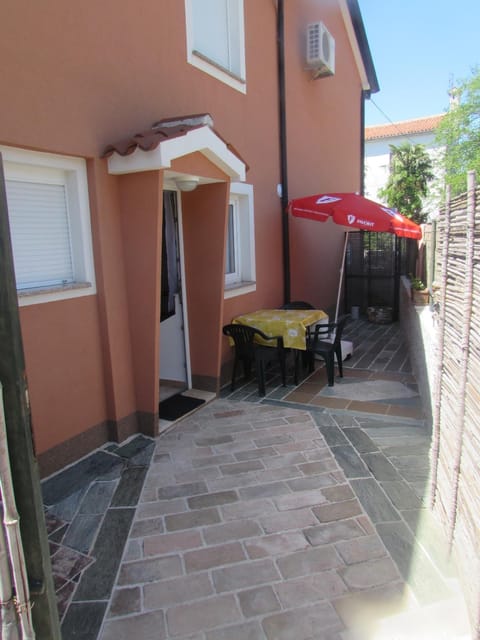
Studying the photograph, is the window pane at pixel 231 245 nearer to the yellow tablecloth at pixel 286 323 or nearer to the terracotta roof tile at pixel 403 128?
the yellow tablecloth at pixel 286 323

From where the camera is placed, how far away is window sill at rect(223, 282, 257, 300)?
6722 millimetres

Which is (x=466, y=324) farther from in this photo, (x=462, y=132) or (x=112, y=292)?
(x=462, y=132)

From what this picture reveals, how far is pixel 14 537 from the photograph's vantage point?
143 centimetres

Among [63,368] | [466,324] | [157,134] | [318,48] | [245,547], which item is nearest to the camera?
[466,324]

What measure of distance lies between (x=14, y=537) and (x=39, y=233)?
3.22m

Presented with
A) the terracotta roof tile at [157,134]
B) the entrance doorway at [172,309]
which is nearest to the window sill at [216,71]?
the terracotta roof tile at [157,134]

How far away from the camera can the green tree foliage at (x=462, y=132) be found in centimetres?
1487

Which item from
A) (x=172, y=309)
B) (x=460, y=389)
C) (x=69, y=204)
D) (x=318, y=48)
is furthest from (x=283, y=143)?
(x=460, y=389)

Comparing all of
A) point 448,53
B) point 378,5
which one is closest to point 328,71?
point 378,5

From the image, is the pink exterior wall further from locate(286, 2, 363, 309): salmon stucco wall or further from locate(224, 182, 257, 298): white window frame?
locate(286, 2, 363, 309): salmon stucco wall

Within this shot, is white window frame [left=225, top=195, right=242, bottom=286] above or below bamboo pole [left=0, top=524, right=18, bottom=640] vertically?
above

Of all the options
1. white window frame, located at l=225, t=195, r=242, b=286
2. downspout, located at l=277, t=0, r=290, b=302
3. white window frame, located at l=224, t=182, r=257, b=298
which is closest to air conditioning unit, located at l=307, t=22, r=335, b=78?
downspout, located at l=277, t=0, r=290, b=302

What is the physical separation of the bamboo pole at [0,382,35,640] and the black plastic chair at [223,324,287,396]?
487cm

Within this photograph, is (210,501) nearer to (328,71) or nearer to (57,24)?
(57,24)
